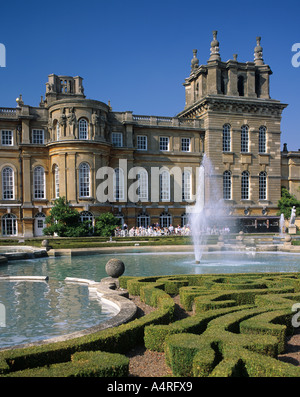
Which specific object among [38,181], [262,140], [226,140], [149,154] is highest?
[262,140]

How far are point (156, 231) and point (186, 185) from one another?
7.24 m

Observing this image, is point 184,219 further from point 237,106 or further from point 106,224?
point 237,106

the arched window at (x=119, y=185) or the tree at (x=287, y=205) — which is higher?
the arched window at (x=119, y=185)

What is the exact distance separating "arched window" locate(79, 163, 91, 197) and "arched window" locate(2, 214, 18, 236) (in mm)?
7120

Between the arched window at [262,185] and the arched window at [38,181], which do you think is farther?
the arched window at [262,185]

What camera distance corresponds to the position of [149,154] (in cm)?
4162

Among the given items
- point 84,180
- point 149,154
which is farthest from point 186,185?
point 84,180

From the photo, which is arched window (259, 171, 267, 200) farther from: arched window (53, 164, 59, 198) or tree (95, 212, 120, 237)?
arched window (53, 164, 59, 198)

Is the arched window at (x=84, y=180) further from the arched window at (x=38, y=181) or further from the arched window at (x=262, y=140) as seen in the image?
the arched window at (x=262, y=140)

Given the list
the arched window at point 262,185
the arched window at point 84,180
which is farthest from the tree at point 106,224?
the arched window at point 262,185

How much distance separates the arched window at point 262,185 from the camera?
43812 mm

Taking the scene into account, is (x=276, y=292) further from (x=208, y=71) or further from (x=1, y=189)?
(x=208, y=71)

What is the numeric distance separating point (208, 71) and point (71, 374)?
41.6 meters

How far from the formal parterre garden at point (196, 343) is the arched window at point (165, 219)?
31524 mm
